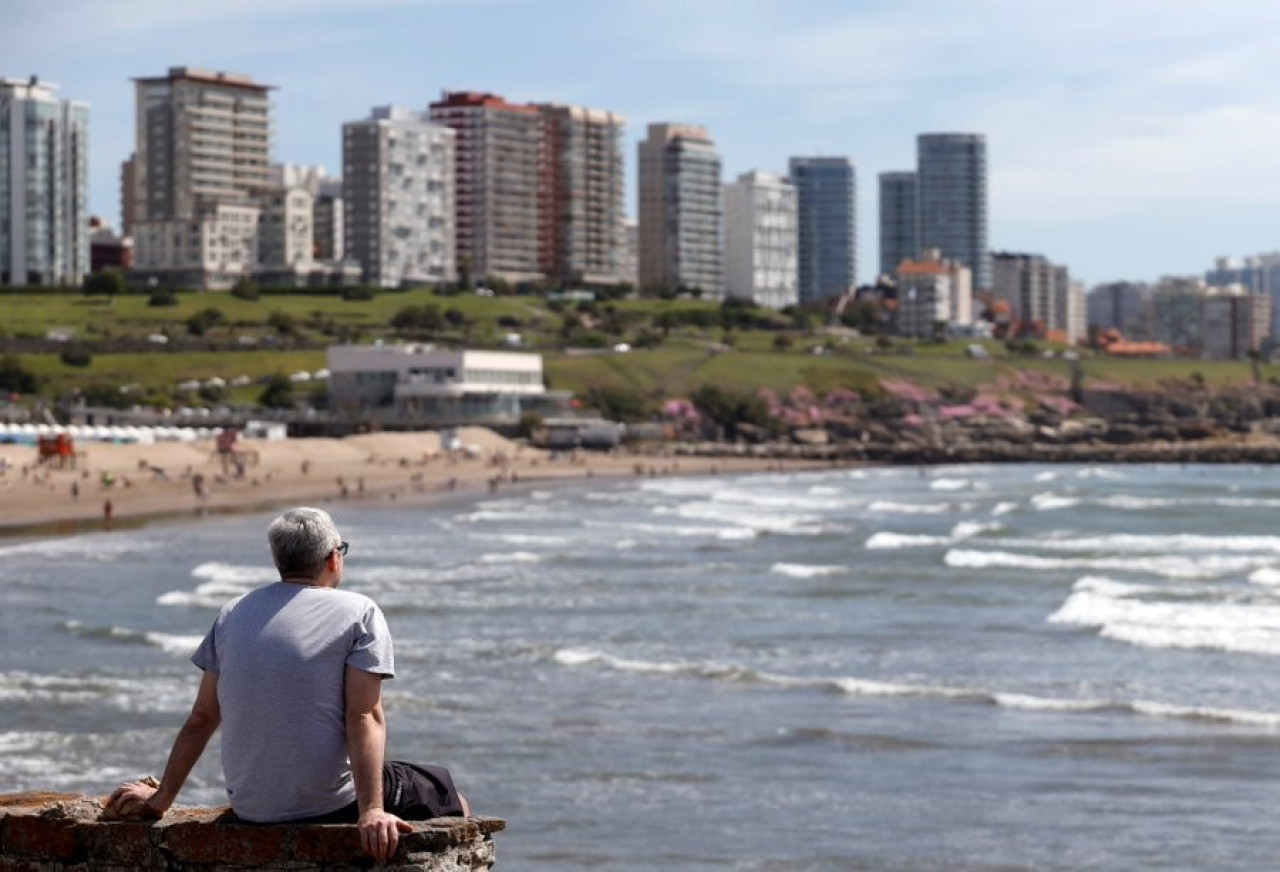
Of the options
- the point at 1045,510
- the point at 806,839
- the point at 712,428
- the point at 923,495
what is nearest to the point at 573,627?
the point at 806,839

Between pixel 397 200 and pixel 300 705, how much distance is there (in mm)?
174699

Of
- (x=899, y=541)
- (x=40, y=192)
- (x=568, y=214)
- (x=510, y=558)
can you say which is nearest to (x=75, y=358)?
(x=40, y=192)

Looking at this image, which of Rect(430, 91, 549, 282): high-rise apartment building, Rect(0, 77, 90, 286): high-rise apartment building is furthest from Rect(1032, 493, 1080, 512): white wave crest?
Rect(430, 91, 549, 282): high-rise apartment building

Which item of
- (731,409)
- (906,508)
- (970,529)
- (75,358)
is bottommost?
(906,508)

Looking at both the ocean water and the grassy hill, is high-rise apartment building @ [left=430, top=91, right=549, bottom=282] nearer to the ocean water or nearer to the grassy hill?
the grassy hill

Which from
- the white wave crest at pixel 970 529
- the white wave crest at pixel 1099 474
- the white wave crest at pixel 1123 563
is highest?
the white wave crest at pixel 1123 563

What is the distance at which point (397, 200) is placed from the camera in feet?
584

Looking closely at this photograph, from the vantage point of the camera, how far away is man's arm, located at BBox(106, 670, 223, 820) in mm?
5555

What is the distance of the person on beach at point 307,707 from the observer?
5328 millimetres

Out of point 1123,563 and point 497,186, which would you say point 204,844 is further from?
point 497,186

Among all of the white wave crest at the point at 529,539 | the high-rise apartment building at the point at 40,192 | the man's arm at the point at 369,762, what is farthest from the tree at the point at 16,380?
the man's arm at the point at 369,762

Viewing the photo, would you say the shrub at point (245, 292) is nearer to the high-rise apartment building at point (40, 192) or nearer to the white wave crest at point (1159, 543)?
the high-rise apartment building at point (40, 192)

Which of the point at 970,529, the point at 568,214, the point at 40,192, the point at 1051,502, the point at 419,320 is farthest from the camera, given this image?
the point at 568,214

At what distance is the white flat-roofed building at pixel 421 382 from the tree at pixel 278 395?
217 centimetres
